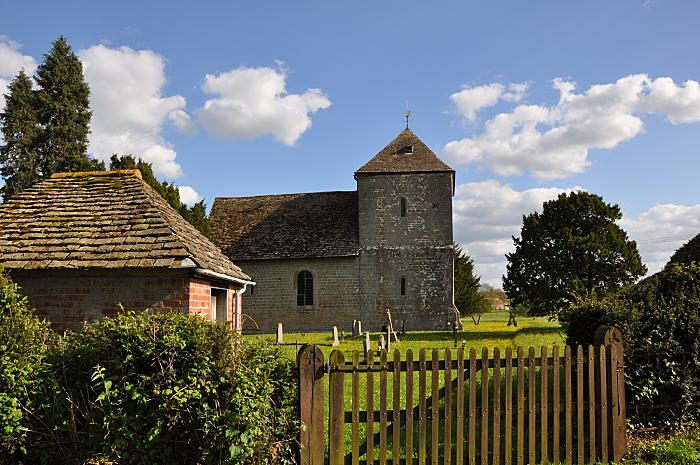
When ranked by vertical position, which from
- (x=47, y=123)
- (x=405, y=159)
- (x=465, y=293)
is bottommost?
(x=465, y=293)

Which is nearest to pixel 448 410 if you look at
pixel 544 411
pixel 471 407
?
pixel 471 407

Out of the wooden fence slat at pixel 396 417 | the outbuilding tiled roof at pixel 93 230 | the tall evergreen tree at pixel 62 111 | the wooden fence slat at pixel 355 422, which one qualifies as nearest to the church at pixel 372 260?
the tall evergreen tree at pixel 62 111

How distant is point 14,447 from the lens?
5.34 meters

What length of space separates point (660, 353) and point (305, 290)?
25.7 meters

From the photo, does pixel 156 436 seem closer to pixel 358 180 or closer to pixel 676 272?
pixel 676 272

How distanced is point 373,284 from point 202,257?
72.0 feet

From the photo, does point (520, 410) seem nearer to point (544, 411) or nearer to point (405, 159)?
point (544, 411)

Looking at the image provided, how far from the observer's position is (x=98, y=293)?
9.24m

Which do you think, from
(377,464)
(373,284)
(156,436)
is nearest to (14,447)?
(156,436)

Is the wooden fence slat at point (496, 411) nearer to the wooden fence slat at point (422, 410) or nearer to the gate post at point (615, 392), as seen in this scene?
the wooden fence slat at point (422, 410)

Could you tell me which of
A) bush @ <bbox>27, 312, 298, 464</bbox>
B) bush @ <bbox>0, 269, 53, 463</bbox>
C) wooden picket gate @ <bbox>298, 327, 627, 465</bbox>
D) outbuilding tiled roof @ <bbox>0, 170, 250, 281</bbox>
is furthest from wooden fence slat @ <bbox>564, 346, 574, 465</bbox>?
outbuilding tiled roof @ <bbox>0, 170, 250, 281</bbox>

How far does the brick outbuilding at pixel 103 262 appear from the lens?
904cm

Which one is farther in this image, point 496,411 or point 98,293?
point 98,293

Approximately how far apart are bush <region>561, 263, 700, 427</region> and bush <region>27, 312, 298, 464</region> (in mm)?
4569
